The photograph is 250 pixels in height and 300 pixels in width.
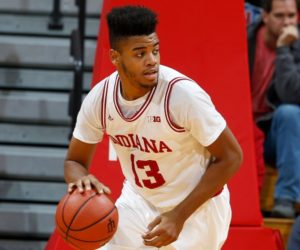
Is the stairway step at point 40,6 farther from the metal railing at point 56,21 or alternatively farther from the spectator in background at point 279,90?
the spectator in background at point 279,90

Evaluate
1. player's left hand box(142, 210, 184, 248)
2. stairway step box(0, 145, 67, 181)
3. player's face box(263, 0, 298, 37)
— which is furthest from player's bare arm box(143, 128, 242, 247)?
stairway step box(0, 145, 67, 181)

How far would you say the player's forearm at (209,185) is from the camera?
352 cm

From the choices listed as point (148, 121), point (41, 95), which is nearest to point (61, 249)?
point (148, 121)

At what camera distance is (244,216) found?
456cm

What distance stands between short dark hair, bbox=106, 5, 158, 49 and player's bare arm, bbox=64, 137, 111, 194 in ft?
1.89

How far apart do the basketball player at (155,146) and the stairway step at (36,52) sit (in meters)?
2.29

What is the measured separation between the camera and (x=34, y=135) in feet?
19.6

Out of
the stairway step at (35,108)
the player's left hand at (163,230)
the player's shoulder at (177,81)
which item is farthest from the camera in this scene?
the stairway step at (35,108)

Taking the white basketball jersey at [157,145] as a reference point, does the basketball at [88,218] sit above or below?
below

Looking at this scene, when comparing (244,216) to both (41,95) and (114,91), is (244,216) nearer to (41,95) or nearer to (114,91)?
(114,91)

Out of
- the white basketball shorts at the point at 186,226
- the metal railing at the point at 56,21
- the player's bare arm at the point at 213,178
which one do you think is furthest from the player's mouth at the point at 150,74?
the metal railing at the point at 56,21

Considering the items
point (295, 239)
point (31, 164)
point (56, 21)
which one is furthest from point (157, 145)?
point (56, 21)

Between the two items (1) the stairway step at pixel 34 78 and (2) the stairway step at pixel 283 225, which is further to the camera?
(1) the stairway step at pixel 34 78

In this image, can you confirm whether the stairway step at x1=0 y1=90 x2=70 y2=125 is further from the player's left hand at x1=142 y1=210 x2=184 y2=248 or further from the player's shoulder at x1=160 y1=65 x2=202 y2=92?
the player's left hand at x1=142 y1=210 x2=184 y2=248
